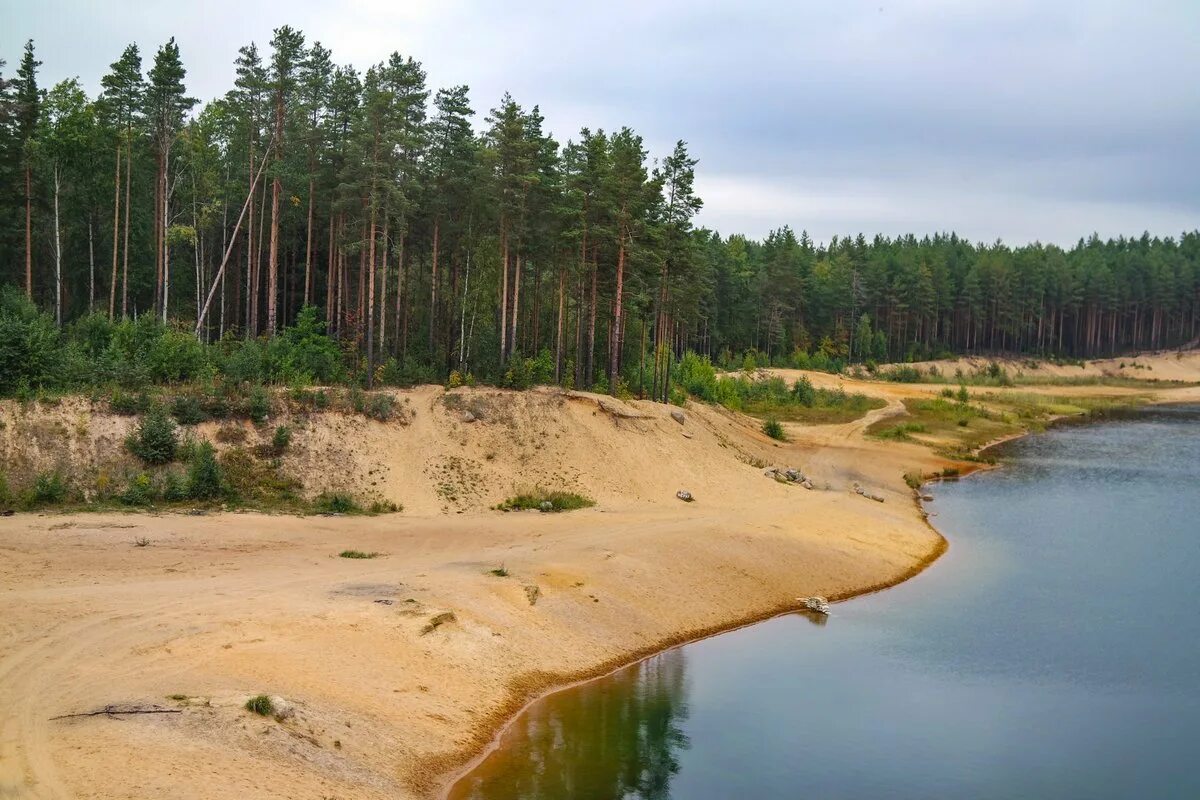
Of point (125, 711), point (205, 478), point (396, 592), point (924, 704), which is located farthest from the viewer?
point (205, 478)

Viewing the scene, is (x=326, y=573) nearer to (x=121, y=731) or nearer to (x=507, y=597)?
(x=507, y=597)

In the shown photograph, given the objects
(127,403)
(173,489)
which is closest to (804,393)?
(127,403)

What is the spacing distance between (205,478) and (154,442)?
2275 mm

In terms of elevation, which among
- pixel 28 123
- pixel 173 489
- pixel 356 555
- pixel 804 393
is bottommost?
pixel 356 555

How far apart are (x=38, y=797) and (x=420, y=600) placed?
11371mm

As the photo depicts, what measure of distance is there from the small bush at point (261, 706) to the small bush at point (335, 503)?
1664 cm

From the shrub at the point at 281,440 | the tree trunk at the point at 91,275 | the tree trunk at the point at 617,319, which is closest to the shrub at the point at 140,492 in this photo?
the shrub at the point at 281,440

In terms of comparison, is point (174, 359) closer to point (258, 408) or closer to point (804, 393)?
point (258, 408)

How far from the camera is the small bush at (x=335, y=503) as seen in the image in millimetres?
33088

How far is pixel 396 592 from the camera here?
24.1m

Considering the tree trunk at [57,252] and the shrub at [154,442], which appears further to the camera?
the tree trunk at [57,252]

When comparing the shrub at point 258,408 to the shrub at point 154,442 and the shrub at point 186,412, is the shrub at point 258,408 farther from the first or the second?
the shrub at point 154,442

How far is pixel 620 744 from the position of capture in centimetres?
1956

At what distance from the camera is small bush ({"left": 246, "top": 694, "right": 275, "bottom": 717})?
645 inches
